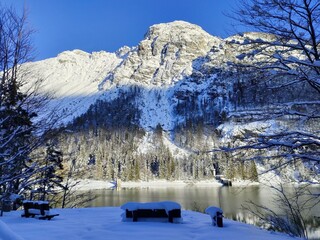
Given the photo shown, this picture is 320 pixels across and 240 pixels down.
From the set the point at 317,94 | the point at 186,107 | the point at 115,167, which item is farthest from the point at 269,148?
the point at 186,107

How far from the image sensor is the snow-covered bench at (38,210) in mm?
9055

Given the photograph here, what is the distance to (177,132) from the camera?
159875 mm

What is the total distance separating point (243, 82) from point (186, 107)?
18626 cm

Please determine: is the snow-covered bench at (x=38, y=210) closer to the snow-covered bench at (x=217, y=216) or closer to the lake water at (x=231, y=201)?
the snow-covered bench at (x=217, y=216)

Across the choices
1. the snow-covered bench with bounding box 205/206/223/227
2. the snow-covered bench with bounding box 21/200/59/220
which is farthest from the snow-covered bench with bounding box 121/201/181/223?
the snow-covered bench with bounding box 21/200/59/220

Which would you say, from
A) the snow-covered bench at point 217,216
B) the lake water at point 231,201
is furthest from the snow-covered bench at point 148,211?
the lake water at point 231,201

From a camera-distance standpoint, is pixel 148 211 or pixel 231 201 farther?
pixel 231 201

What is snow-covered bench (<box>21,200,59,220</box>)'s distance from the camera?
9.05m

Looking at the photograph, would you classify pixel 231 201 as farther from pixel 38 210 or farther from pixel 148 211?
pixel 38 210

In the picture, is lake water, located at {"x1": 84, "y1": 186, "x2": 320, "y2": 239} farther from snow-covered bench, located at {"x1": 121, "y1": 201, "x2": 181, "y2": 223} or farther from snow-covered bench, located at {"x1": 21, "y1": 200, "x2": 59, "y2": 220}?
snow-covered bench, located at {"x1": 21, "y1": 200, "x2": 59, "y2": 220}

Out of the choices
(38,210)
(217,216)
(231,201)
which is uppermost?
(38,210)

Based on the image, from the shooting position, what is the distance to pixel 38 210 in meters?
9.20

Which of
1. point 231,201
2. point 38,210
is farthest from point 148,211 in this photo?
point 231,201

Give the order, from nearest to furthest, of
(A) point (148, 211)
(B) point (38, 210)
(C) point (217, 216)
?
(C) point (217, 216), (A) point (148, 211), (B) point (38, 210)
